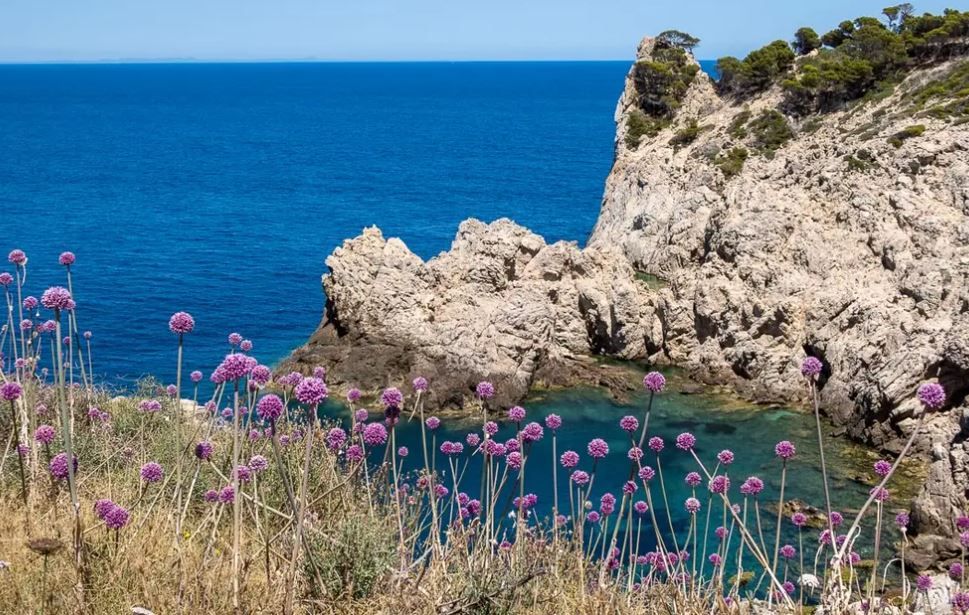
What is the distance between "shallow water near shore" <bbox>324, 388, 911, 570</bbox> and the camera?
23703 millimetres

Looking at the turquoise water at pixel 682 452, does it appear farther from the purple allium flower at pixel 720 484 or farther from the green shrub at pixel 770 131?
the green shrub at pixel 770 131

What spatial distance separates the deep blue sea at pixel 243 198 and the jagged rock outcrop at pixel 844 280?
15849 mm

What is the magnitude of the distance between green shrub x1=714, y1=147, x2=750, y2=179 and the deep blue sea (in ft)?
43.5

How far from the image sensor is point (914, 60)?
5078 centimetres

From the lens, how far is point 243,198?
71750mm

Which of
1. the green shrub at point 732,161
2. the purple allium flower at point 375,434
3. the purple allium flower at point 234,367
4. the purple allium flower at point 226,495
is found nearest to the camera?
the purple allium flower at point 234,367

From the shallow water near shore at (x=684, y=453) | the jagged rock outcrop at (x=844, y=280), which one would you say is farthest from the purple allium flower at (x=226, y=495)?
the jagged rock outcrop at (x=844, y=280)

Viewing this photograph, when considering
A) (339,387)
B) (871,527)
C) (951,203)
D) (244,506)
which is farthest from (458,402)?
(244,506)

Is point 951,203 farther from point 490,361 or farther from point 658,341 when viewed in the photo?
point 490,361

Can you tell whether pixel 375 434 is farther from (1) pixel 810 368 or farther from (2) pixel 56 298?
(1) pixel 810 368

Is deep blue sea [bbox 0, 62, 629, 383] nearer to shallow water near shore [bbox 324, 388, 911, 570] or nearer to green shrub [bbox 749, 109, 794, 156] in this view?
shallow water near shore [bbox 324, 388, 911, 570]

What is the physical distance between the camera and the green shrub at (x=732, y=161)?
46.7 m

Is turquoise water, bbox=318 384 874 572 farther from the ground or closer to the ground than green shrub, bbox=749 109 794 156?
closer to the ground

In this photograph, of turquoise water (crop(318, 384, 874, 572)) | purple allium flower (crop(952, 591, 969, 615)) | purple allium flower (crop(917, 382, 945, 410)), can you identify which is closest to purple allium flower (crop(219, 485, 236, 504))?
purple allium flower (crop(917, 382, 945, 410))
